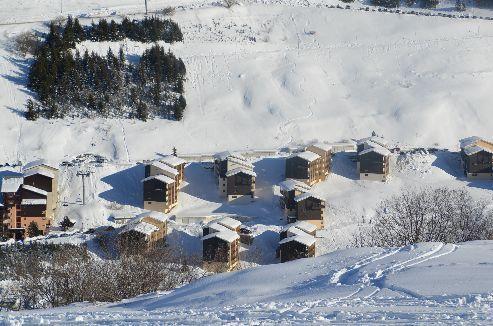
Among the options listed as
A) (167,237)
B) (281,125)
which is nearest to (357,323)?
(167,237)

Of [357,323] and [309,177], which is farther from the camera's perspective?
[309,177]

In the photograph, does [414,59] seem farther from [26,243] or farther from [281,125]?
[26,243]

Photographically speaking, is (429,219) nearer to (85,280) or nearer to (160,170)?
(160,170)

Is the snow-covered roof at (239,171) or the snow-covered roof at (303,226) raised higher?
the snow-covered roof at (239,171)

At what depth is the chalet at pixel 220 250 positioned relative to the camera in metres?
28.2

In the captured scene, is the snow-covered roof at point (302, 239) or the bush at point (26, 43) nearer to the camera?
the snow-covered roof at point (302, 239)

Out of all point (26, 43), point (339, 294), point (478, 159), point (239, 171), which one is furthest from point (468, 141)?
point (339, 294)

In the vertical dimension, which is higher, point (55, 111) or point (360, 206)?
point (55, 111)

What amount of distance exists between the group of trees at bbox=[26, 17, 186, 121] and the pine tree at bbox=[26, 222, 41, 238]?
806 centimetres

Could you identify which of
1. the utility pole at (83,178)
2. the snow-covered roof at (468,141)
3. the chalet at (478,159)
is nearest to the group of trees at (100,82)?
the utility pole at (83,178)

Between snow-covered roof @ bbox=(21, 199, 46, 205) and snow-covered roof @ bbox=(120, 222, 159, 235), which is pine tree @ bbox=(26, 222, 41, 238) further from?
snow-covered roof @ bbox=(120, 222, 159, 235)

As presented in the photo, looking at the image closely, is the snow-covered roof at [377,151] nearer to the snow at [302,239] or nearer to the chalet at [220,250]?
the snow at [302,239]

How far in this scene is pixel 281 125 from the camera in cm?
3925

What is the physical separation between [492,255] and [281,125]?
2309 cm
